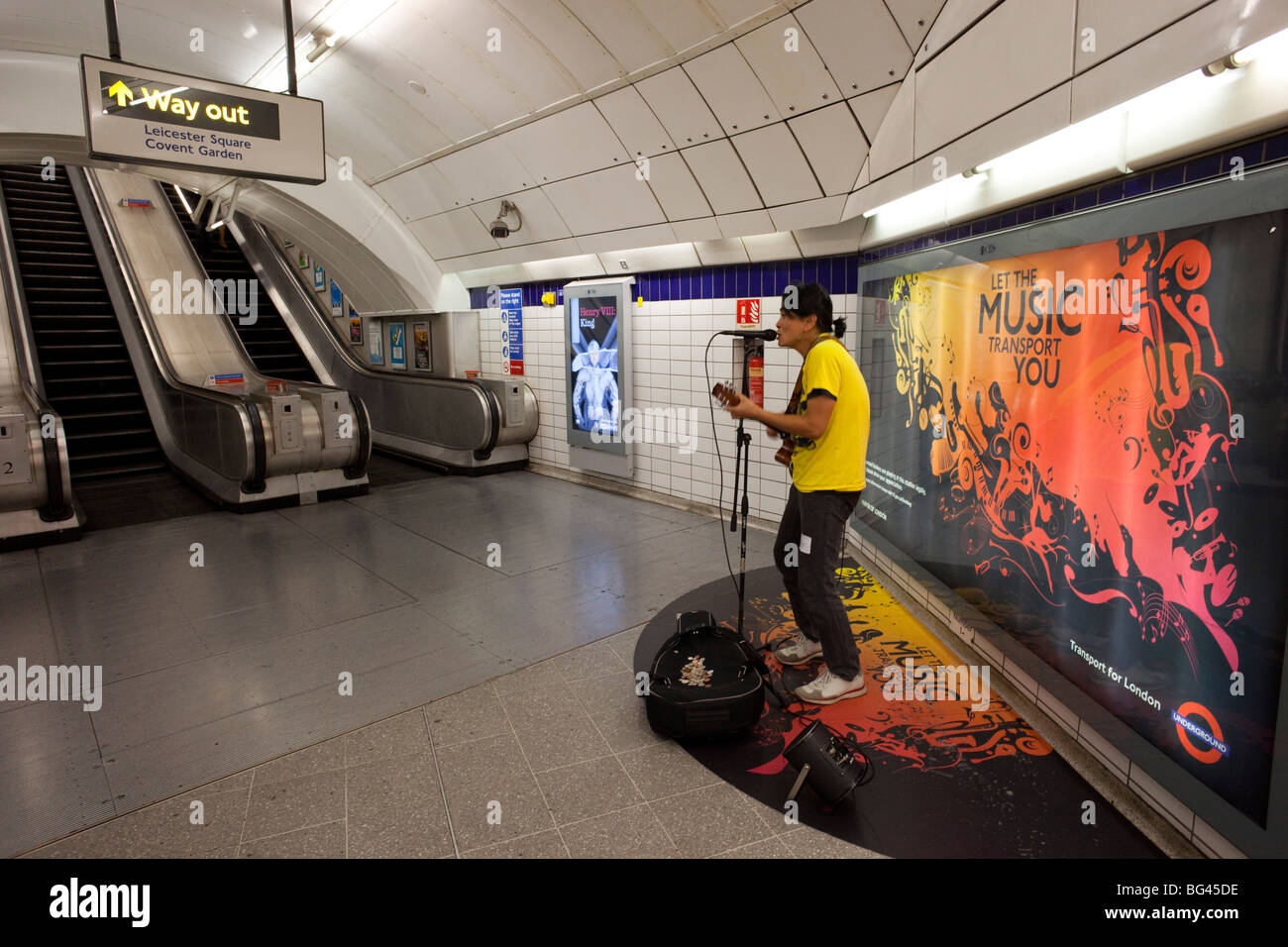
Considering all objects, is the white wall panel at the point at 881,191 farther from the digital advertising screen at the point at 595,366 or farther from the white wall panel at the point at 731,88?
the digital advertising screen at the point at 595,366

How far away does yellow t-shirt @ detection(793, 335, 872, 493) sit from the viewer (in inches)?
123

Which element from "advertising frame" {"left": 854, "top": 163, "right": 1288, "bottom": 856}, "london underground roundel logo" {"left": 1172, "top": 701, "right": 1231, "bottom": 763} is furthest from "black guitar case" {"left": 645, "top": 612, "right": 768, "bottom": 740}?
"london underground roundel logo" {"left": 1172, "top": 701, "right": 1231, "bottom": 763}

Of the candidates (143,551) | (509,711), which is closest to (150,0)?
(143,551)

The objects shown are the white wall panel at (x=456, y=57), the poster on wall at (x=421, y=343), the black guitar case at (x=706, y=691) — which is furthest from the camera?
the poster on wall at (x=421, y=343)

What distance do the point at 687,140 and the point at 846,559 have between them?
3.21 m

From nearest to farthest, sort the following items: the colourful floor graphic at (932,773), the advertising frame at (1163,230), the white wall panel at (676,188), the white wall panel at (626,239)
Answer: the advertising frame at (1163,230), the colourful floor graphic at (932,773), the white wall panel at (676,188), the white wall panel at (626,239)

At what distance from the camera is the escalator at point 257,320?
11352 millimetres

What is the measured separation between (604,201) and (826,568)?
4.41 metres

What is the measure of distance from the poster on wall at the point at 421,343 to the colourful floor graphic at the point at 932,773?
7.01 m

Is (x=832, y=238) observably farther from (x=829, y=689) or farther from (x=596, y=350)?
(x=829, y=689)

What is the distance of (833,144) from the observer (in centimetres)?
461

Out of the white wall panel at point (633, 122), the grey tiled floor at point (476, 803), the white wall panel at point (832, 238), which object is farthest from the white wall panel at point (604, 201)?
the grey tiled floor at point (476, 803)

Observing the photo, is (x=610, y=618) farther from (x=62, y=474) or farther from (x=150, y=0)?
(x=150, y=0)

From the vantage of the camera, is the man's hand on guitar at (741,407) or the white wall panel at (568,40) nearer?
the man's hand on guitar at (741,407)
